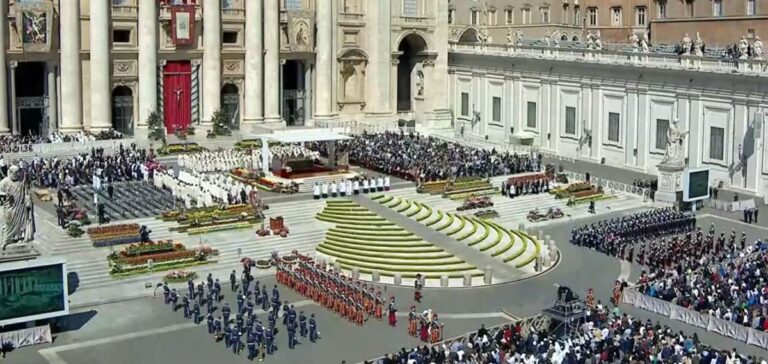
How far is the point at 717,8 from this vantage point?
Answer: 77.4 m

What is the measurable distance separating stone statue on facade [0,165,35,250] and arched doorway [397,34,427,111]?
52290 millimetres

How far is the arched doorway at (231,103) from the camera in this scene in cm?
7800

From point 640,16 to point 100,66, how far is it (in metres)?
43.5

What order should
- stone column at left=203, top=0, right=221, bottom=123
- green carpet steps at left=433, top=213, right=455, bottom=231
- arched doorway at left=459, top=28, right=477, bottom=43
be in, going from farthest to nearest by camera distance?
arched doorway at left=459, top=28, right=477, bottom=43 < stone column at left=203, top=0, right=221, bottom=123 < green carpet steps at left=433, top=213, right=455, bottom=231

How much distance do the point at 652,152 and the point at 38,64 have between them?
40763mm

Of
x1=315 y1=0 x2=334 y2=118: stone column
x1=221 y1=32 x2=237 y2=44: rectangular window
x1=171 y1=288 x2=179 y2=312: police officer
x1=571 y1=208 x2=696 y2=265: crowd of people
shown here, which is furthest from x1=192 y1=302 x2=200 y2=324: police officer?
x1=315 y1=0 x2=334 y2=118: stone column

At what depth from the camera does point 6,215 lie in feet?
118

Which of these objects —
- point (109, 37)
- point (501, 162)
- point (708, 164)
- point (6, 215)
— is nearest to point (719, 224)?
point (708, 164)

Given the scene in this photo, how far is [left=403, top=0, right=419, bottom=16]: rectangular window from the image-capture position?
83812 millimetres

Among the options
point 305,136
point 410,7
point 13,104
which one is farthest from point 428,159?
point 13,104

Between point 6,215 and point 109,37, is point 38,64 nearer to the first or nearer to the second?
point 109,37

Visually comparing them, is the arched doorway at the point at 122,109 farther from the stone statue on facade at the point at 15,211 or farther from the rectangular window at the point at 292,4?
the stone statue on facade at the point at 15,211

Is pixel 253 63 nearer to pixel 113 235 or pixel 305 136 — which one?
pixel 305 136

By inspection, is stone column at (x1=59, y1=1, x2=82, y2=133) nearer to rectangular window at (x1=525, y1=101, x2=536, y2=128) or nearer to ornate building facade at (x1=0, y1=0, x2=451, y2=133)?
ornate building facade at (x1=0, y1=0, x2=451, y2=133)
